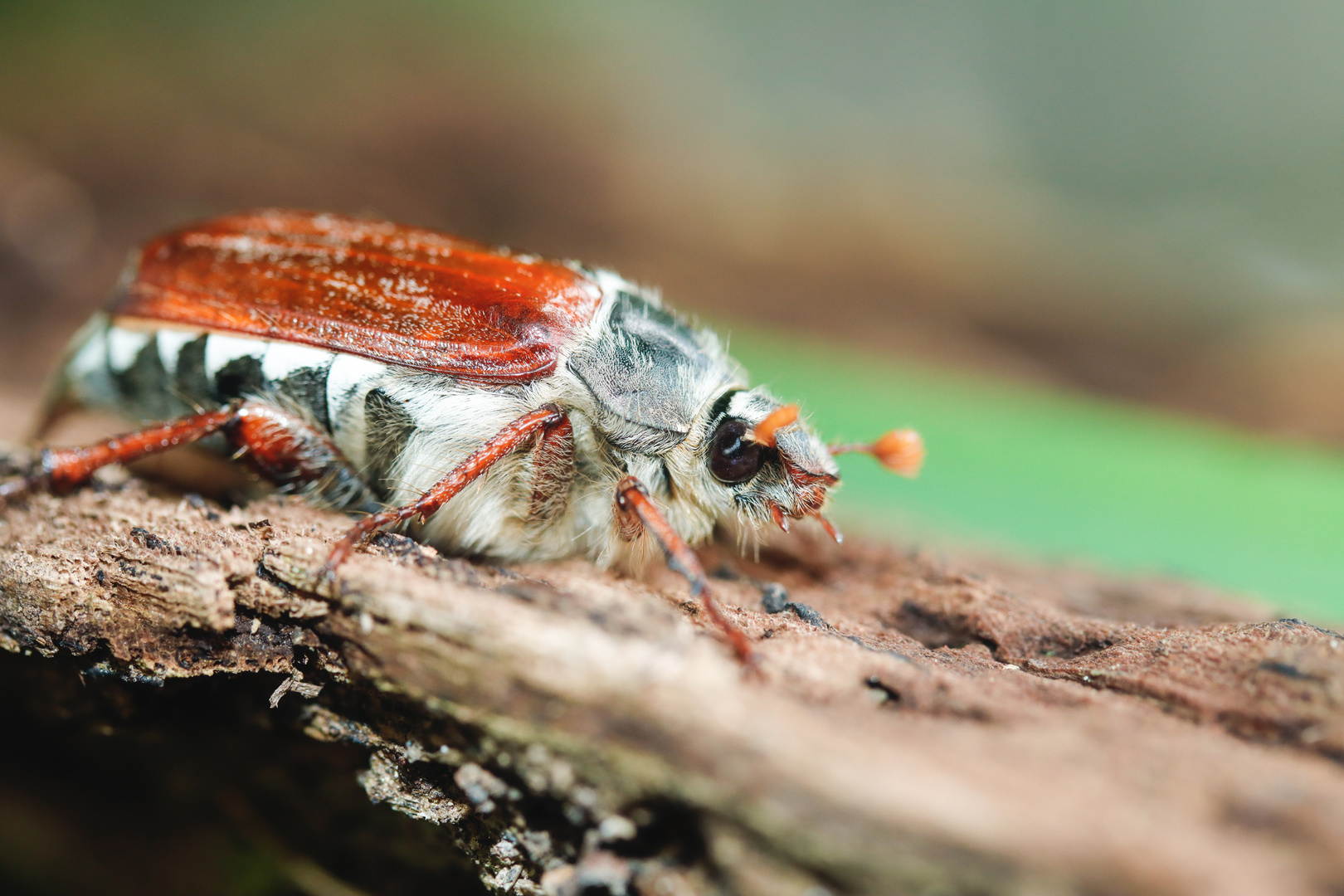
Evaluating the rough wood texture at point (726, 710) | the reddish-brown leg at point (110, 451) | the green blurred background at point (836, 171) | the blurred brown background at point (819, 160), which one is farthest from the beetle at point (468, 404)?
the blurred brown background at point (819, 160)

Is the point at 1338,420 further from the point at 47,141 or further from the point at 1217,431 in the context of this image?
the point at 47,141

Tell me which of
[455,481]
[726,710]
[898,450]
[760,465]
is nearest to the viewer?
[726,710]

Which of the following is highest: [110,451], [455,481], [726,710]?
[455,481]

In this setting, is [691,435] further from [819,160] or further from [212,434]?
[819,160]

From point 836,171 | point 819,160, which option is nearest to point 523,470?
point 836,171

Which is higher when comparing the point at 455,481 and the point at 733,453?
the point at 733,453

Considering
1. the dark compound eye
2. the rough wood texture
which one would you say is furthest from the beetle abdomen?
the dark compound eye

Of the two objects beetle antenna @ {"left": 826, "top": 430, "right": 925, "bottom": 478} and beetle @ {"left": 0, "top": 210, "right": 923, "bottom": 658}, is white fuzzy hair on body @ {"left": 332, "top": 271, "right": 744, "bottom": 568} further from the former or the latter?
beetle antenna @ {"left": 826, "top": 430, "right": 925, "bottom": 478}

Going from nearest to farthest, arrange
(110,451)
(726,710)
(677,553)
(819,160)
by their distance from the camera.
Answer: (726,710) < (677,553) < (110,451) < (819,160)
